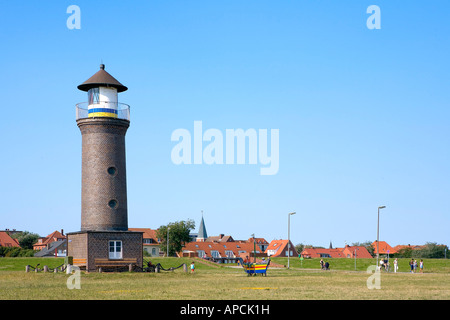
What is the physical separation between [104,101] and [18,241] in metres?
91.1

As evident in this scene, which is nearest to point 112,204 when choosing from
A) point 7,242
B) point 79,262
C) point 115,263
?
point 115,263

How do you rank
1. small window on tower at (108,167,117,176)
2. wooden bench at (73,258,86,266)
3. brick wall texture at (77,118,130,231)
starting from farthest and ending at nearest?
1. small window on tower at (108,167,117,176)
2. brick wall texture at (77,118,130,231)
3. wooden bench at (73,258,86,266)

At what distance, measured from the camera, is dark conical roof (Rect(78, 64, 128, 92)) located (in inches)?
2004

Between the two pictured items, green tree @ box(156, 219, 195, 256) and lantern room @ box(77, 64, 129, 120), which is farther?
green tree @ box(156, 219, 195, 256)

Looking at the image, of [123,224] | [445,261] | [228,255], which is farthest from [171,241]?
[123,224]

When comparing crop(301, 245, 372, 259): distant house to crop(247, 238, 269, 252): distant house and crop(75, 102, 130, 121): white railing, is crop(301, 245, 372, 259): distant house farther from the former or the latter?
crop(75, 102, 130, 121): white railing

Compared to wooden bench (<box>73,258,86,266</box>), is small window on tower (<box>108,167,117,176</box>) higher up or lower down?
higher up

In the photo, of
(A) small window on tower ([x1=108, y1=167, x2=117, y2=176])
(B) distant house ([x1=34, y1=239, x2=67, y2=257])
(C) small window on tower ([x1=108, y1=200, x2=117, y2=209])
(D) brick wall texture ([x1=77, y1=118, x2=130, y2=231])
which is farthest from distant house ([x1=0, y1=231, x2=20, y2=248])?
(A) small window on tower ([x1=108, y1=167, x2=117, y2=176])

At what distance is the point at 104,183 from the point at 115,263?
688cm

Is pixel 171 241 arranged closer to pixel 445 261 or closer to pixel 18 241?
pixel 18 241
